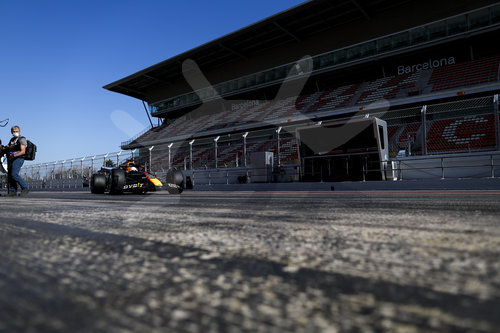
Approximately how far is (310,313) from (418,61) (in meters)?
29.2

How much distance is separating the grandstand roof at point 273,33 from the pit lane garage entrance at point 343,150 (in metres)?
14.4

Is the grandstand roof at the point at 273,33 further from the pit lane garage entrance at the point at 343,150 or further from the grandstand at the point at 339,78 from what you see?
the pit lane garage entrance at the point at 343,150

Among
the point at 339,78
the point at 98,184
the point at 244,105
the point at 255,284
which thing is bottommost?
the point at 255,284

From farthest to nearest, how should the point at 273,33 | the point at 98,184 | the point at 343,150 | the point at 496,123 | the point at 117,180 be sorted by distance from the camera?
the point at 273,33
the point at 343,150
the point at 496,123
the point at 98,184
the point at 117,180

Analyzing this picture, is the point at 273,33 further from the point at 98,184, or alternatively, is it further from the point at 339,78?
the point at 98,184

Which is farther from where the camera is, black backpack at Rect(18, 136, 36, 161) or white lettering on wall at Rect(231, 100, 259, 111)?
white lettering on wall at Rect(231, 100, 259, 111)

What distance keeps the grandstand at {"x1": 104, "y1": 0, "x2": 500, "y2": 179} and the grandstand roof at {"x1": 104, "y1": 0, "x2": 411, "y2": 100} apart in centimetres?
10

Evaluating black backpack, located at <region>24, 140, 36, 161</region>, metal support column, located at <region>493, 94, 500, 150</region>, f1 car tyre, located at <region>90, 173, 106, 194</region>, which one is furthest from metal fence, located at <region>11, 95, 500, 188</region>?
black backpack, located at <region>24, 140, 36, 161</region>

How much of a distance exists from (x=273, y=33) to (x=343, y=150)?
17998 millimetres

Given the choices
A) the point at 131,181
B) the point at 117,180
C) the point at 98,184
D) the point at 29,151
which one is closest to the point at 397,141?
the point at 131,181

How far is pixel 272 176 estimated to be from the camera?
47.2ft

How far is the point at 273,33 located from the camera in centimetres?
2867

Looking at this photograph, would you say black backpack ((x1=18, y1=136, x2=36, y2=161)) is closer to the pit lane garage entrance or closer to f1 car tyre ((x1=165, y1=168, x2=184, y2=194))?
f1 car tyre ((x1=165, y1=168, x2=184, y2=194))

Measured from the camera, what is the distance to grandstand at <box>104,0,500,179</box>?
15.6m
